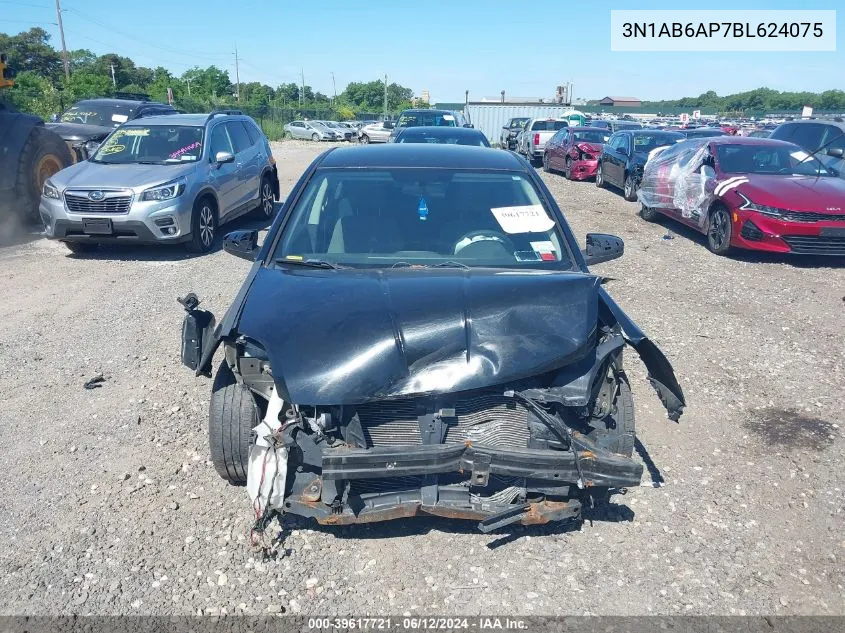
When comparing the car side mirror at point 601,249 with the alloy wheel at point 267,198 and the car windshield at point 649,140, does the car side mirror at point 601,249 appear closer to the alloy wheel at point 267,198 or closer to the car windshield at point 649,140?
the alloy wheel at point 267,198

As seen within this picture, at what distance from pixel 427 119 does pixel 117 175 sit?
29.8 feet

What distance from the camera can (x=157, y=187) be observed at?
8.84 meters

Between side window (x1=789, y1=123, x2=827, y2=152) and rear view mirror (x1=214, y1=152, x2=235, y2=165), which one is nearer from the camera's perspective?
rear view mirror (x1=214, y1=152, x2=235, y2=165)

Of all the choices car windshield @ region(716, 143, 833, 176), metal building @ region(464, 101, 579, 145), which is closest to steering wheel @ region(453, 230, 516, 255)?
car windshield @ region(716, 143, 833, 176)

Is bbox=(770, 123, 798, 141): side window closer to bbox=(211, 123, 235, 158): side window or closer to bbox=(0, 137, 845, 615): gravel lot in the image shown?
bbox=(0, 137, 845, 615): gravel lot

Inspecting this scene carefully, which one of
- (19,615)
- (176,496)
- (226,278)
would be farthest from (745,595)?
(226,278)

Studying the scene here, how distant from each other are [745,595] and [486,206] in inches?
98.4

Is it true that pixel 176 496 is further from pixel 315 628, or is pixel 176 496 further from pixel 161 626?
pixel 315 628

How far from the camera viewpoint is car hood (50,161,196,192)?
884 cm

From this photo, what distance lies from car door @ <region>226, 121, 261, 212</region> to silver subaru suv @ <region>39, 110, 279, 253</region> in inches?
0.6

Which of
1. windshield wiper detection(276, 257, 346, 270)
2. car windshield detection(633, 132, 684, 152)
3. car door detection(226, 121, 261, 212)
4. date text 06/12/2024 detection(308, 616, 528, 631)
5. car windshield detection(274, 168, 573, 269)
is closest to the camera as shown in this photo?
date text 06/12/2024 detection(308, 616, 528, 631)

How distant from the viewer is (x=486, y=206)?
14.2 ft

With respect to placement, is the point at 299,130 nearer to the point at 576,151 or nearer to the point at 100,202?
the point at 576,151

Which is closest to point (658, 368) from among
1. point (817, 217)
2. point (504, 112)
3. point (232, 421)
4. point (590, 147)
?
point (232, 421)
